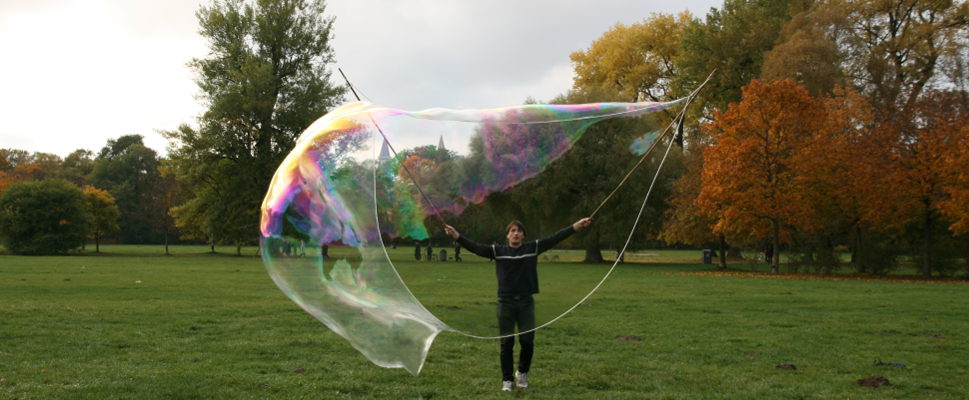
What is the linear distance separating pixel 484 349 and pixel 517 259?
4001 millimetres

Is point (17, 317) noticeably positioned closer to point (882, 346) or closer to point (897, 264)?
point (882, 346)

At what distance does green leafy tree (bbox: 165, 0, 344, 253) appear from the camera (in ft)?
167

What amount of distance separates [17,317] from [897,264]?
3697 cm

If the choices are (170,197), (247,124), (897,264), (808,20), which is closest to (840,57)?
(808,20)

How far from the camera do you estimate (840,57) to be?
137 ft

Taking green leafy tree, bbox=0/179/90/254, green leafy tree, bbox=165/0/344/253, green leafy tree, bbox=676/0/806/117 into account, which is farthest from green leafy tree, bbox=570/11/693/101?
green leafy tree, bbox=0/179/90/254

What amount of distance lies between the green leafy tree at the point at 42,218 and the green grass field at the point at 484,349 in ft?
139

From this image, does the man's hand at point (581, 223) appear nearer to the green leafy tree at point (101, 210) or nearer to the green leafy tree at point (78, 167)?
the green leafy tree at point (101, 210)

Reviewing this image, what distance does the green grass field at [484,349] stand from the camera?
26.4ft

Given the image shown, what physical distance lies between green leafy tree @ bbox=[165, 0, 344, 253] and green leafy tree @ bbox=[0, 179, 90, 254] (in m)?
9.01

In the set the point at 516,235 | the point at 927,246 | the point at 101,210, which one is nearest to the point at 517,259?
the point at 516,235

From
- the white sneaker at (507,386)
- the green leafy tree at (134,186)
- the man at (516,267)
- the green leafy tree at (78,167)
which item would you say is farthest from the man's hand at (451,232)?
the green leafy tree at (78,167)

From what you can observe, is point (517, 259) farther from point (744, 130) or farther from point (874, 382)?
point (744, 130)

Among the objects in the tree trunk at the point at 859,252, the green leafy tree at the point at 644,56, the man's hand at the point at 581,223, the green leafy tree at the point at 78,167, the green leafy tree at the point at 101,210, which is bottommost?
the tree trunk at the point at 859,252
